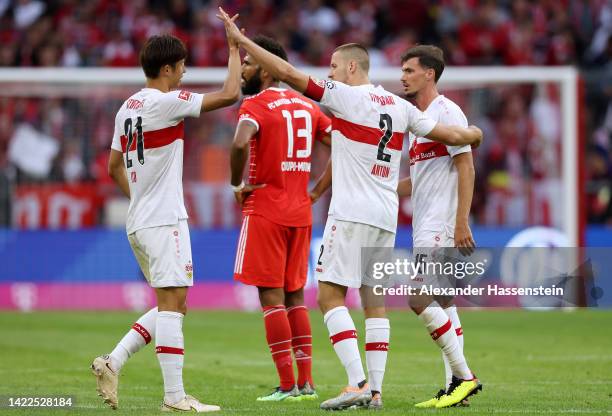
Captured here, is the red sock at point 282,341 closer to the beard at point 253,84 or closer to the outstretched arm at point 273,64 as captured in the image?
the beard at point 253,84

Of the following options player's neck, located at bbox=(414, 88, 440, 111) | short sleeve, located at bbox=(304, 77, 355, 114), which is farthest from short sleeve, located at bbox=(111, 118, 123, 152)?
player's neck, located at bbox=(414, 88, 440, 111)

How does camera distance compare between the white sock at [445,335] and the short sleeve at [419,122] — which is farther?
the white sock at [445,335]

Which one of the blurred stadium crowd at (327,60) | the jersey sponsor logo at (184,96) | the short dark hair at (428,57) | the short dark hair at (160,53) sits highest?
the blurred stadium crowd at (327,60)

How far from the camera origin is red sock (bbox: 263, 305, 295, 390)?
9672 mm

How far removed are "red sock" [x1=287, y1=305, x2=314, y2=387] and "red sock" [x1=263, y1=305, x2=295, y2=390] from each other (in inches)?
6.4

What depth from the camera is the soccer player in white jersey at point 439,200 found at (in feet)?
29.9

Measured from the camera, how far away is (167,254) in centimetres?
866

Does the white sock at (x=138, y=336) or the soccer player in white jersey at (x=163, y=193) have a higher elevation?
the soccer player in white jersey at (x=163, y=193)

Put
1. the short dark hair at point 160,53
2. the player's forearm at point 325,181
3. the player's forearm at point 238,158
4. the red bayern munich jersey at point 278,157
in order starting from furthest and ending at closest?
the player's forearm at point 325,181 < the red bayern munich jersey at point 278,157 < the player's forearm at point 238,158 < the short dark hair at point 160,53

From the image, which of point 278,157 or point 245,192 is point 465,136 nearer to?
point 278,157

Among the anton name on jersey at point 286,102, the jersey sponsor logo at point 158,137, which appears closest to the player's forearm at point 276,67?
the jersey sponsor logo at point 158,137

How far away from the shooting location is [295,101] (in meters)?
10.0

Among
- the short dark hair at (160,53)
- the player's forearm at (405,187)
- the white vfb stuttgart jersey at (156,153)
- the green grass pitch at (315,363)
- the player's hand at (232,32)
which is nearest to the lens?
the player's hand at (232,32)

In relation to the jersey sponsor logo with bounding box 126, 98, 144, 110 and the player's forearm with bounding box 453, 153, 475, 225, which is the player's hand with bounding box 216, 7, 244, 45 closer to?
the jersey sponsor logo with bounding box 126, 98, 144, 110
